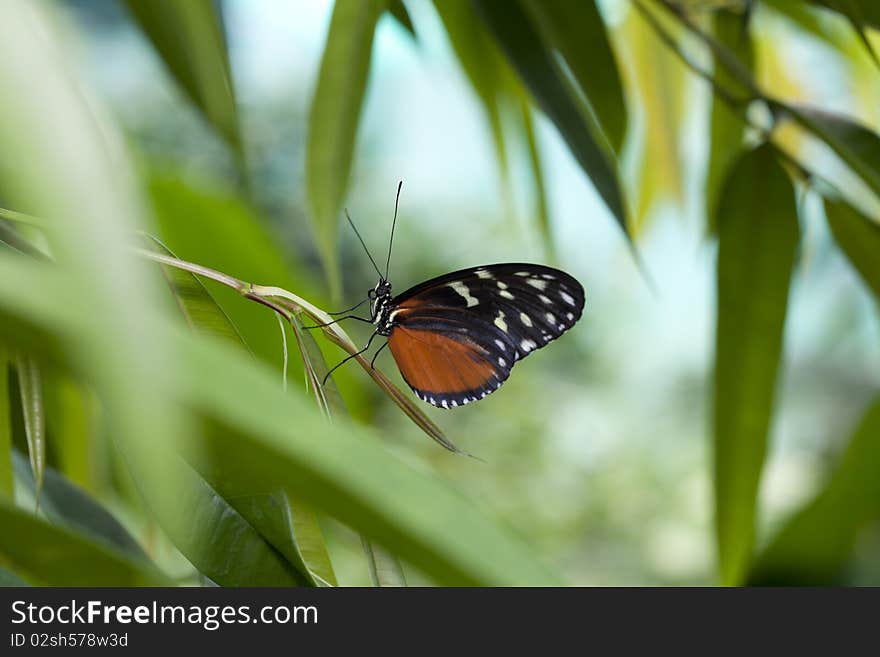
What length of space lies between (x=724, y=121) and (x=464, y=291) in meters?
0.20

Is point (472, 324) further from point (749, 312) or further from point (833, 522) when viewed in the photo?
point (833, 522)

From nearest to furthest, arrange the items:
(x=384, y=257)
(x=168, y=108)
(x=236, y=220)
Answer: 1. (x=236, y=220)
2. (x=384, y=257)
3. (x=168, y=108)

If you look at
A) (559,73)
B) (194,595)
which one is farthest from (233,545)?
(559,73)

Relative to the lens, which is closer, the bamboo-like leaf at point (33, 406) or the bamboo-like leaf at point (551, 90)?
the bamboo-like leaf at point (33, 406)

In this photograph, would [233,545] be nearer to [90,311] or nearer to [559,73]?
[90,311]

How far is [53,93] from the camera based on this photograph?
9 cm

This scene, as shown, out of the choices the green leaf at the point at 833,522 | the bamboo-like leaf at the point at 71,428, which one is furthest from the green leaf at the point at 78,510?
the green leaf at the point at 833,522

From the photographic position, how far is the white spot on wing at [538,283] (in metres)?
0.35

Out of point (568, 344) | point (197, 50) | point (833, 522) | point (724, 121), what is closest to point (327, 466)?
point (197, 50)

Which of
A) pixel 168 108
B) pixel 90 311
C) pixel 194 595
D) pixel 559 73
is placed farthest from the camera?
pixel 168 108

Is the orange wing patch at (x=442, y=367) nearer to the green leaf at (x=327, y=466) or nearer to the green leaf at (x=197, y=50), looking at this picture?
the green leaf at (x=197, y=50)

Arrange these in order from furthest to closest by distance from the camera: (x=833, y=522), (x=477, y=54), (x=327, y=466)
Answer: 1. (x=833, y=522)
2. (x=477, y=54)
3. (x=327, y=466)

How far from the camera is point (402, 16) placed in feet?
1.30

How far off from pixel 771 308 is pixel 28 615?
0.29 m
